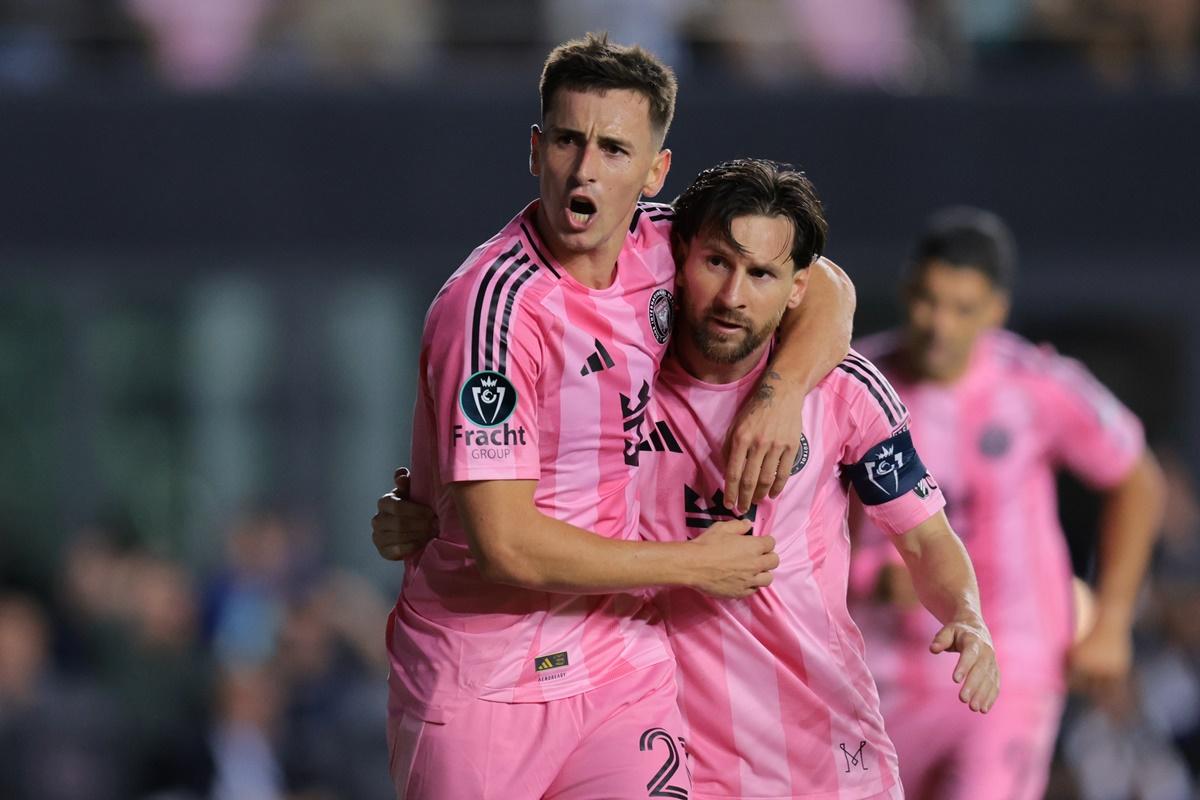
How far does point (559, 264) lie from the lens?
4.04m

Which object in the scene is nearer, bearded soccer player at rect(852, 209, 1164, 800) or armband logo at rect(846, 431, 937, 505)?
armband logo at rect(846, 431, 937, 505)

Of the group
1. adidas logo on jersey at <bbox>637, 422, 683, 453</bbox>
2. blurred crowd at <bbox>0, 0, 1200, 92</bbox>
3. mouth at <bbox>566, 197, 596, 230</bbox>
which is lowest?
adidas logo on jersey at <bbox>637, 422, 683, 453</bbox>

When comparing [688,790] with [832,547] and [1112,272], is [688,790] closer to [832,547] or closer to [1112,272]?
[832,547]

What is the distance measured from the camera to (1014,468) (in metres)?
5.93

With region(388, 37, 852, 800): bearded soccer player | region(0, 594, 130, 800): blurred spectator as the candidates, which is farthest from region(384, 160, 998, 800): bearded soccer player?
region(0, 594, 130, 800): blurred spectator

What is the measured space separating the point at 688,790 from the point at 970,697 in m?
0.66

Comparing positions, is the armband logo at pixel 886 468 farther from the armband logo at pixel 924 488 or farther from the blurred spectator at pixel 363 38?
the blurred spectator at pixel 363 38

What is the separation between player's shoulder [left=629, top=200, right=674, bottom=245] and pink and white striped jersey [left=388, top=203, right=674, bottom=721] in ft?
0.05

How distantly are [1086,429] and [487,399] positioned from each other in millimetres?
2779

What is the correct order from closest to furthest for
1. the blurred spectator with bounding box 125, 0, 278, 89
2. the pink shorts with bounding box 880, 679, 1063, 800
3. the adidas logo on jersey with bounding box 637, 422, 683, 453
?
1. the adidas logo on jersey with bounding box 637, 422, 683, 453
2. the pink shorts with bounding box 880, 679, 1063, 800
3. the blurred spectator with bounding box 125, 0, 278, 89

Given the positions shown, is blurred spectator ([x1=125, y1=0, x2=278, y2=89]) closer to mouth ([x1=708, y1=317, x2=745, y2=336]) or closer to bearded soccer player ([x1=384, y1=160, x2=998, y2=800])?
bearded soccer player ([x1=384, y1=160, x2=998, y2=800])

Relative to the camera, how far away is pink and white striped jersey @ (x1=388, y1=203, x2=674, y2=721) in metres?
3.86

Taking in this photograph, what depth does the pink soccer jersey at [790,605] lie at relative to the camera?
4316 mm

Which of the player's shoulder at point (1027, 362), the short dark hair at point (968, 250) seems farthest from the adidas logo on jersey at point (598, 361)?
the player's shoulder at point (1027, 362)
